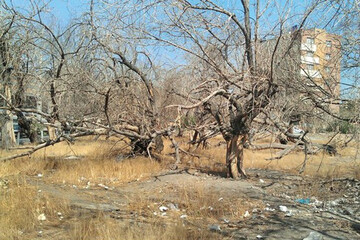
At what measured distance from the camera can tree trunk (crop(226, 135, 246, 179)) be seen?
902cm

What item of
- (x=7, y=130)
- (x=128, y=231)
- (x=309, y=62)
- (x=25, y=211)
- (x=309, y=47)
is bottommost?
(x=128, y=231)

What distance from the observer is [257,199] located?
7.13 meters

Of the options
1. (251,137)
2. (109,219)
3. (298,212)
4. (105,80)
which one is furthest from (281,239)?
(105,80)

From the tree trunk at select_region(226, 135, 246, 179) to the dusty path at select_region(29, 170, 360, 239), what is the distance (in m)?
0.37

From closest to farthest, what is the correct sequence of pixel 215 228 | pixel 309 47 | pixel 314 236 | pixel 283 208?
pixel 314 236
pixel 215 228
pixel 283 208
pixel 309 47

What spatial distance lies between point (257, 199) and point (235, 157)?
2.15 m

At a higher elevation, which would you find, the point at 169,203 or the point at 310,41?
the point at 310,41

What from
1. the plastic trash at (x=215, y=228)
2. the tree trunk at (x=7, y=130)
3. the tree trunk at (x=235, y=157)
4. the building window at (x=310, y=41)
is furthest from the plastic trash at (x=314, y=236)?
the tree trunk at (x=7, y=130)

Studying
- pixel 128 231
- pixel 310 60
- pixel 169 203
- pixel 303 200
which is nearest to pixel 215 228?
pixel 128 231

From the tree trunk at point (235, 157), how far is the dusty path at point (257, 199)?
0.37 metres

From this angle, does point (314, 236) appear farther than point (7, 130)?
No

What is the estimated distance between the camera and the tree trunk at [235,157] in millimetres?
9023

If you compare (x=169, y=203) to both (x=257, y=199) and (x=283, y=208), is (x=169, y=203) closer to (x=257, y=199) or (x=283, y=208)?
(x=257, y=199)

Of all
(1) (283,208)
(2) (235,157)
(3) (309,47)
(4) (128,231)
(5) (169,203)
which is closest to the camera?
(4) (128,231)
